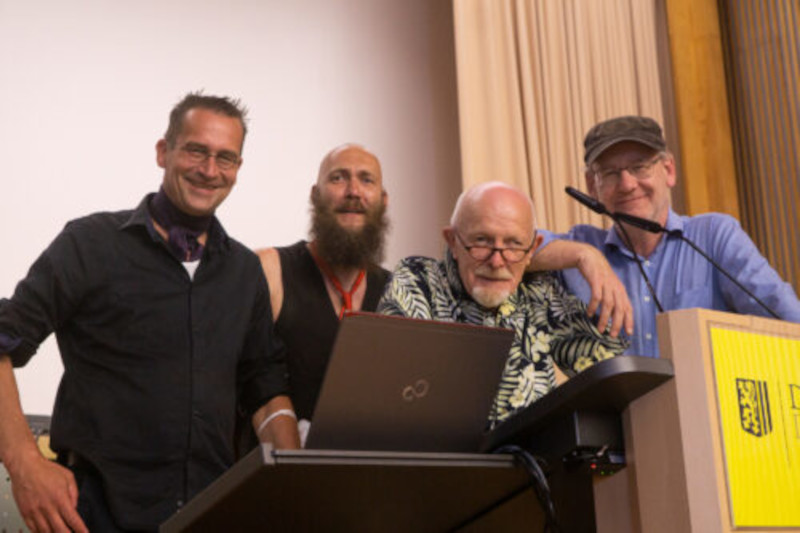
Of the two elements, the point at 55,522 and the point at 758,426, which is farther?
the point at 55,522

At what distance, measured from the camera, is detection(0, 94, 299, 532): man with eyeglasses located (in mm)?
1870

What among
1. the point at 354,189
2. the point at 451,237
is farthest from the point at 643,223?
the point at 354,189

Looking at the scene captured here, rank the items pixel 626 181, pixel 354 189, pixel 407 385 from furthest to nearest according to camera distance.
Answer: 1. pixel 354 189
2. pixel 626 181
3. pixel 407 385

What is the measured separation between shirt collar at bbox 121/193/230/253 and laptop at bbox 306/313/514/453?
39.2 inches

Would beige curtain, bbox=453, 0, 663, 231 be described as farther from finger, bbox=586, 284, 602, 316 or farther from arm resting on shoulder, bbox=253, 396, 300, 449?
finger, bbox=586, 284, 602, 316

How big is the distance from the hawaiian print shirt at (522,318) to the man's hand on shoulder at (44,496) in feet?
2.16

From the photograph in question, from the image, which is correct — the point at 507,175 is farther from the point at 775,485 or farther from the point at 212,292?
the point at 775,485

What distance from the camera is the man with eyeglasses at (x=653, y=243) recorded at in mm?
2258

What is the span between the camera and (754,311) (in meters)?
2.23

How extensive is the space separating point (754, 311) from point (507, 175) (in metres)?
1.41

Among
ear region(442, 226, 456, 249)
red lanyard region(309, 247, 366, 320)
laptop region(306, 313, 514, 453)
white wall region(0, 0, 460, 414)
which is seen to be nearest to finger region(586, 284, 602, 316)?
ear region(442, 226, 456, 249)

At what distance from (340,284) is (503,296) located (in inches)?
31.6

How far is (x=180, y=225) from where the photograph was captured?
2164 mm

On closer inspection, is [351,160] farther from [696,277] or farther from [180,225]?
[696,277]
